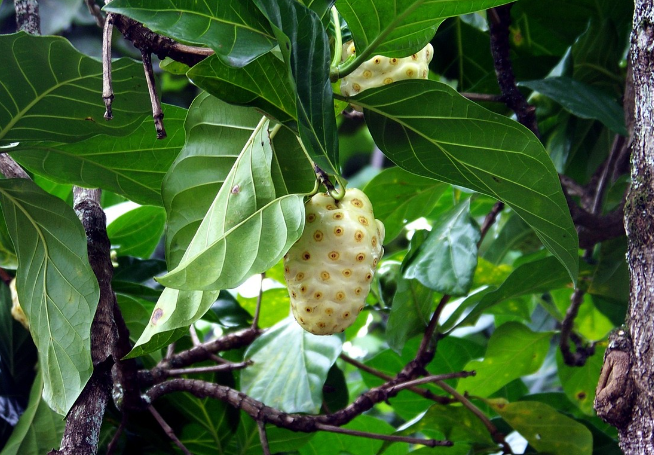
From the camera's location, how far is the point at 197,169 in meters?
0.59

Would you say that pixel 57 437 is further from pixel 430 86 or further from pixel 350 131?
pixel 350 131

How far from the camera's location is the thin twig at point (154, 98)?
47 cm

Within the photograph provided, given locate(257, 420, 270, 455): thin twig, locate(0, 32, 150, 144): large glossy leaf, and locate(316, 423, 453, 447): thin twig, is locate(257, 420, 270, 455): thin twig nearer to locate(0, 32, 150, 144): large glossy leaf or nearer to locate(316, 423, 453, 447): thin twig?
locate(316, 423, 453, 447): thin twig

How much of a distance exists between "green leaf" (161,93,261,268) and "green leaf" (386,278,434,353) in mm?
348

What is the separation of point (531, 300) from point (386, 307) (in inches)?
13.4

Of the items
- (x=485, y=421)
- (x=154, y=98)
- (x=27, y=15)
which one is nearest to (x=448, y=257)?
(x=485, y=421)

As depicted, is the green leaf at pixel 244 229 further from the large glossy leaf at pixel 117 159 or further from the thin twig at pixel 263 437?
the thin twig at pixel 263 437

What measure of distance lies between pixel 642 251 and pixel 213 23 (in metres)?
0.38

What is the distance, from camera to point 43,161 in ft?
2.27

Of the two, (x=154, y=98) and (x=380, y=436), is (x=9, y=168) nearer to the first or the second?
(x=154, y=98)

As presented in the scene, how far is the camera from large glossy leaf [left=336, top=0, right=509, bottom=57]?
1.67ft

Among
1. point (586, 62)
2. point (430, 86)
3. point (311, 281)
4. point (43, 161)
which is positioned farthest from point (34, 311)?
point (586, 62)

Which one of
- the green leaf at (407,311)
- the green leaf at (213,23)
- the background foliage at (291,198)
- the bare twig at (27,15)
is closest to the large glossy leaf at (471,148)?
the background foliage at (291,198)

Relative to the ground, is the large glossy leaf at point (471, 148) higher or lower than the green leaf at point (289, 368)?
higher
